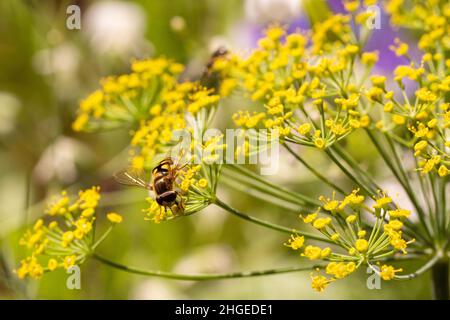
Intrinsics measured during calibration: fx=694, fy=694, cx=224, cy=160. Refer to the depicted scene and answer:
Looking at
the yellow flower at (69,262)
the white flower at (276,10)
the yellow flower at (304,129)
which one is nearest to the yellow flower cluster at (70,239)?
the yellow flower at (69,262)

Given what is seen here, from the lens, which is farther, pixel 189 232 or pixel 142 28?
pixel 142 28

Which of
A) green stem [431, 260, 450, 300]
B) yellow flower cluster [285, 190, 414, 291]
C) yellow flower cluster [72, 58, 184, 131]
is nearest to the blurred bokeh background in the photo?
yellow flower cluster [72, 58, 184, 131]

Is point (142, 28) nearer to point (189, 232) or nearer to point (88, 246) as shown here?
point (189, 232)

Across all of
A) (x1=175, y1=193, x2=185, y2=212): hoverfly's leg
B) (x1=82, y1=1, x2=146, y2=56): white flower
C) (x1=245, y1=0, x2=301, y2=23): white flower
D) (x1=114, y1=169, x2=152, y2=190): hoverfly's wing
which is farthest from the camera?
(x1=82, y1=1, x2=146, y2=56): white flower

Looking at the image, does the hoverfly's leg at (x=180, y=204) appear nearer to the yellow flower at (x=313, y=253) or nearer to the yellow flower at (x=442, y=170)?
the yellow flower at (x=313, y=253)

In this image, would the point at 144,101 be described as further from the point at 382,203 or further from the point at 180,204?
→ the point at 382,203

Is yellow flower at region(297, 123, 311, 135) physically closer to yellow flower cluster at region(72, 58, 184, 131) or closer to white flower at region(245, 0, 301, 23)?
yellow flower cluster at region(72, 58, 184, 131)
